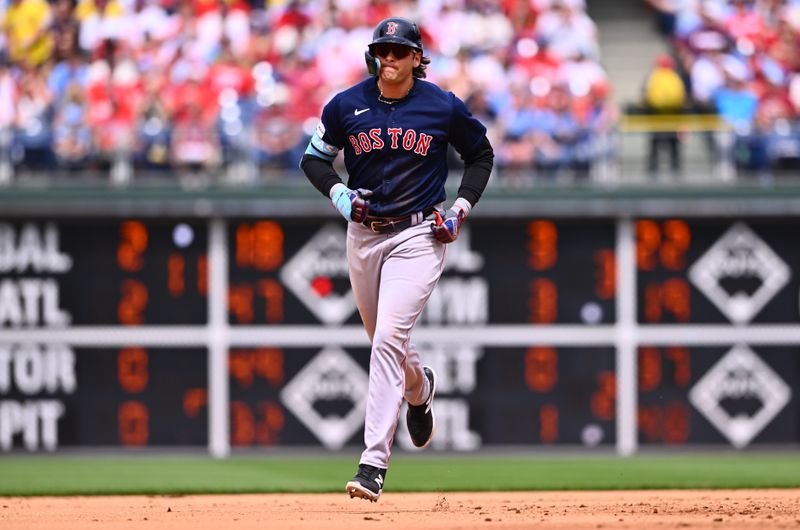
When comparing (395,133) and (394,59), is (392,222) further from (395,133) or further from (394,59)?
(394,59)

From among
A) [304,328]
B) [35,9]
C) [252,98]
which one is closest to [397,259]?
[304,328]

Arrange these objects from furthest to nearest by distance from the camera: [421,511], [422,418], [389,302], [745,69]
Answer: [745,69] < [422,418] < [421,511] < [389,302]

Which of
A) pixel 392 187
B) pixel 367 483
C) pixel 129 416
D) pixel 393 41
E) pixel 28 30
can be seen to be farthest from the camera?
pixel 28 30

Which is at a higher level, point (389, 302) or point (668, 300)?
point (389, 302)

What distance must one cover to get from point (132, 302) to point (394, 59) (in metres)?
7.50

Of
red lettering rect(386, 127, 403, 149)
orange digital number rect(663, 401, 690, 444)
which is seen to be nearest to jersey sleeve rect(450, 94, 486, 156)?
red lettering rect(386, 127, 403, 149)

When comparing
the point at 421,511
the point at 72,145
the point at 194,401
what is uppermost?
the point at 72,145

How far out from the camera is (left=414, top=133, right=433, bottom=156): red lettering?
8.02 meters

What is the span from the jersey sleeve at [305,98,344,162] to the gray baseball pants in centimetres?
41

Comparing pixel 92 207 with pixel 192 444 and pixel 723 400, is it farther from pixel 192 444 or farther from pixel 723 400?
pixel 723 400

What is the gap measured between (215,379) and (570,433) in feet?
10.8

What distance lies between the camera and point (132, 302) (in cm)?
1486

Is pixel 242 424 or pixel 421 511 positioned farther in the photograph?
pixel 242 424

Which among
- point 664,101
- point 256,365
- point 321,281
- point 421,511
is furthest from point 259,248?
point 421,511
